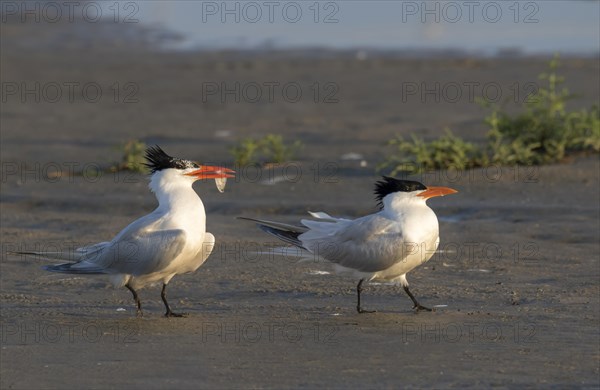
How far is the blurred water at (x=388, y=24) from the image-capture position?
21578 millimetres

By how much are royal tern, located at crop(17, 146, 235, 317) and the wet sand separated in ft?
0.84

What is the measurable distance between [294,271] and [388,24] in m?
17.7

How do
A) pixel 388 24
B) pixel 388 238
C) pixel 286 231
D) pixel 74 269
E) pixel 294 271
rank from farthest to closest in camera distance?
pixel 388 24 → pixel 294 271 → pixel 286 231 → pixel 74 269 → pixel 388 238

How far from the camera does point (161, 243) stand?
21.6ft

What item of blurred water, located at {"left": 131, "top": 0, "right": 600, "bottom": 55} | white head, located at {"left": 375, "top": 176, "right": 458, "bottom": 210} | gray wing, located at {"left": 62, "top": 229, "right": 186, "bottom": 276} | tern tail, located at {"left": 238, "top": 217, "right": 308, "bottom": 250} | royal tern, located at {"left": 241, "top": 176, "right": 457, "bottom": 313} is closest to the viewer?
gray wing, located at {"left": 62, "top": 229, "right": 186, "bottom": 276}

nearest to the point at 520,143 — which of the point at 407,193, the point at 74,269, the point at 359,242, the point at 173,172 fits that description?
the point at 407,193

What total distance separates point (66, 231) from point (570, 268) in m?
3.91

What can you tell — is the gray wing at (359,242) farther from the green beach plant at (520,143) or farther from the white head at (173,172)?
the green beach plant at (520,143)

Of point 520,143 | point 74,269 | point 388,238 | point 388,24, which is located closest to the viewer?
point 388,238

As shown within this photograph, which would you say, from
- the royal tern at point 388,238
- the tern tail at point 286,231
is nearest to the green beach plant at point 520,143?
the tern tail at point 286,231

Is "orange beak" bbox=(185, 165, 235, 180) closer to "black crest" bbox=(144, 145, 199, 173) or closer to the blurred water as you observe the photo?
"black crest" bbox=(144, 145, 199, 173)

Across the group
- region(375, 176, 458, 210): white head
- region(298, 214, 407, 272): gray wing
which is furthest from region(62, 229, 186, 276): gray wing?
region(375, 176, 458, 210): white head

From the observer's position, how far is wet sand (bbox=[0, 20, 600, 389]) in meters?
5.62

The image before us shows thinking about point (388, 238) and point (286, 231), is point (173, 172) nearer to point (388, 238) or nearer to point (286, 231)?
point (286, 231)
